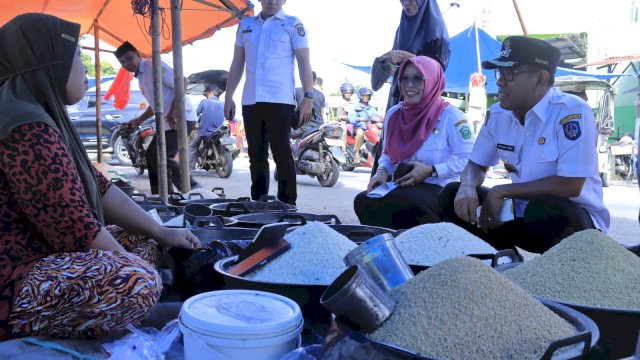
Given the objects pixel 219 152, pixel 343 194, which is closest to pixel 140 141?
pixel 219 152

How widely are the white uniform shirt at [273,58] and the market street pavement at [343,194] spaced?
147 cm

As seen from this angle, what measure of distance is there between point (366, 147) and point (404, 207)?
769cm

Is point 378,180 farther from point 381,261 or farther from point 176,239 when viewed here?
point 381,261

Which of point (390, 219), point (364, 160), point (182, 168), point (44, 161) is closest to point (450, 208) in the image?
point (390, 219)

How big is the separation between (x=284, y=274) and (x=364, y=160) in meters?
9.06

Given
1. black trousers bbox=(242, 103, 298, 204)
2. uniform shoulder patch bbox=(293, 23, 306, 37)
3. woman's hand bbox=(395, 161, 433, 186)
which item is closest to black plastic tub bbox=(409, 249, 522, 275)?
woman's hand bbox=(395, 161, 433, 186)

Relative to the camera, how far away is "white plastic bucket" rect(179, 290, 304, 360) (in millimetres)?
1077

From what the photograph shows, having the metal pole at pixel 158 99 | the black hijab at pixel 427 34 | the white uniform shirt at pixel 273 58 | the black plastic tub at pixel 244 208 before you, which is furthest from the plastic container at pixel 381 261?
the metal pole at pixel 158 99

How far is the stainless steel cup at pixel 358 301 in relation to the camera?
990 millimetres

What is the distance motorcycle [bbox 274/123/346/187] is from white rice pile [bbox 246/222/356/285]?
20.6 feet

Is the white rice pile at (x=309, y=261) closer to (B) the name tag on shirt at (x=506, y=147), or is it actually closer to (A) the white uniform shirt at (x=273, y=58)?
(B) the name tag on shirt at (x=506, y=147)

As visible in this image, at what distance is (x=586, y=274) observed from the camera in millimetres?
1262

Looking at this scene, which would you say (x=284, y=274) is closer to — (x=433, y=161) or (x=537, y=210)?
(x=537, y=210)

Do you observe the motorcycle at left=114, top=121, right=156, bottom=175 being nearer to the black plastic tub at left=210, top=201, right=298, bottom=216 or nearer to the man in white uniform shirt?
the black plastic tub at left=210, top=201, right=298, bottom=216
